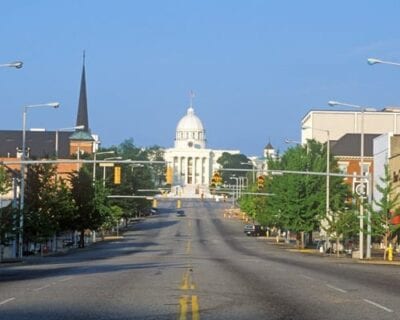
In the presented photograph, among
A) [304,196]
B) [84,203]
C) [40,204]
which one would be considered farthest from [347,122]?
[40,204]

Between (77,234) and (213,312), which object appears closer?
(213,312)

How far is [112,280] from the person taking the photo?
30469mm

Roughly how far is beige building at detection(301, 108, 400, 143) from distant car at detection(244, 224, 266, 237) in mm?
37333

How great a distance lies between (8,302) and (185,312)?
4.79 meters

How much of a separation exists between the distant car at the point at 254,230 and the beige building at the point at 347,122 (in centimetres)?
3733

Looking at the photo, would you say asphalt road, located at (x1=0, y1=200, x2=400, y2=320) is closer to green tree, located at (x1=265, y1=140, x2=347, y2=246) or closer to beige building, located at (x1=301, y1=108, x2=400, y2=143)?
green tree, located at (x1=265, y1=140, x2=347, y2=246)

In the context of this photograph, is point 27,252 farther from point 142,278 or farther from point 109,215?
point 142,278

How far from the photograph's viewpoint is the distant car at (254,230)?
384 feet

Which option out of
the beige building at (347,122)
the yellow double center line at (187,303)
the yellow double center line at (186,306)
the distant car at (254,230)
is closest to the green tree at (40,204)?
the yellow double center line at (187,303)

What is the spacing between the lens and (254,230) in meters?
118

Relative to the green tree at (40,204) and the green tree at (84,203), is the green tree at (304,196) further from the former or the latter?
the green tree at (40,204)

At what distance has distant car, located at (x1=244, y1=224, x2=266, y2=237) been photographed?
117188mm

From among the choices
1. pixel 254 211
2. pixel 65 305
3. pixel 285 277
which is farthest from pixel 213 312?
pixel 254 211

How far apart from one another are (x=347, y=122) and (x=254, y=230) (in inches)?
1903
